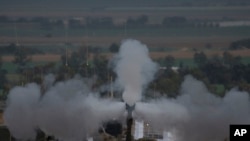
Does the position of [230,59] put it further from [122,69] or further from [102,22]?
[102,22]

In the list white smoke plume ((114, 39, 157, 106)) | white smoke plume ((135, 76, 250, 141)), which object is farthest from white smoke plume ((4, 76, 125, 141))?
white smoke plume ((135, 76, 250, 141))

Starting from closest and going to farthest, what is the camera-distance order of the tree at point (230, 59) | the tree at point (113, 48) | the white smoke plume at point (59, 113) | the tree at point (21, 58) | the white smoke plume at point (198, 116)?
the white smoke plume at point (198, 116)
the white smoke plume at point (59, 113)
the tree at point (230, 59)
the tree at point (21, 58)
the tree at point (113, 48)

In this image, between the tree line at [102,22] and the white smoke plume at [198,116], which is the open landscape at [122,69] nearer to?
the white smoke plume at [198,116]

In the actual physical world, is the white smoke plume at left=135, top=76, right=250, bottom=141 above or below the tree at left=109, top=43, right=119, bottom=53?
below

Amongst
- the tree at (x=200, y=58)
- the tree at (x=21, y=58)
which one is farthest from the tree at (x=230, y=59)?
the tree at (x=21, y=58)

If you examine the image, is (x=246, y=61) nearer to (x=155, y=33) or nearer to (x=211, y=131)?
(x=155, y=33)

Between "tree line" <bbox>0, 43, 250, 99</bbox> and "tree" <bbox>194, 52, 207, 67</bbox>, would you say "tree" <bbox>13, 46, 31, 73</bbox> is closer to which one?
"tree line" <bbox>0, 43, 250, 99</bbox>

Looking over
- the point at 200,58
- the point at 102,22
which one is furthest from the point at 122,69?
the point at 102,22
